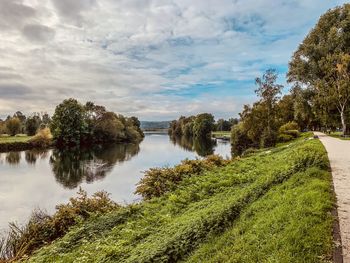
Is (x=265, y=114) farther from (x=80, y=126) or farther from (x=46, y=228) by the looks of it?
(x=80, y=126)

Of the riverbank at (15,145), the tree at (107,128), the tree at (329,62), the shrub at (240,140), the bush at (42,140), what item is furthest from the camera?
the tree at (107,128)

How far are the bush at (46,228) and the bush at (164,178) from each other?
1953 millimetres

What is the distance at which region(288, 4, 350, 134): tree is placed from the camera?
3338 cm

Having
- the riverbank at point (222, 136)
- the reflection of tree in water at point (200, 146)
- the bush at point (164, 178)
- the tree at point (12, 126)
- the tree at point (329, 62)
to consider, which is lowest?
the reflection of tree in water at point (200, 146)

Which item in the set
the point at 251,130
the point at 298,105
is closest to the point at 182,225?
the point at 251,130

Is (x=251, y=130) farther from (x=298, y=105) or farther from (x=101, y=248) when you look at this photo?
(x=101, y=248)

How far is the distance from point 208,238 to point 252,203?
6.71 feet

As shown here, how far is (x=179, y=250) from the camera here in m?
5.80

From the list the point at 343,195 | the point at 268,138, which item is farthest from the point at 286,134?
the point at 343,195

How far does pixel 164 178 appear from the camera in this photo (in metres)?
14.2

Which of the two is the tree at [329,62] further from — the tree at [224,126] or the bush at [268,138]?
the tree at [224,126]

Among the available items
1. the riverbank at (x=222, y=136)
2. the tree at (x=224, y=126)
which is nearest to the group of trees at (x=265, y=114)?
the riverbank at (x=222, y=136)

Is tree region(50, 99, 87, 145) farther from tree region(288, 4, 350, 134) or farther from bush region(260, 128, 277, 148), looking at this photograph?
tree region(288, 4, 350, 134)

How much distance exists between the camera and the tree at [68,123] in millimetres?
64688
